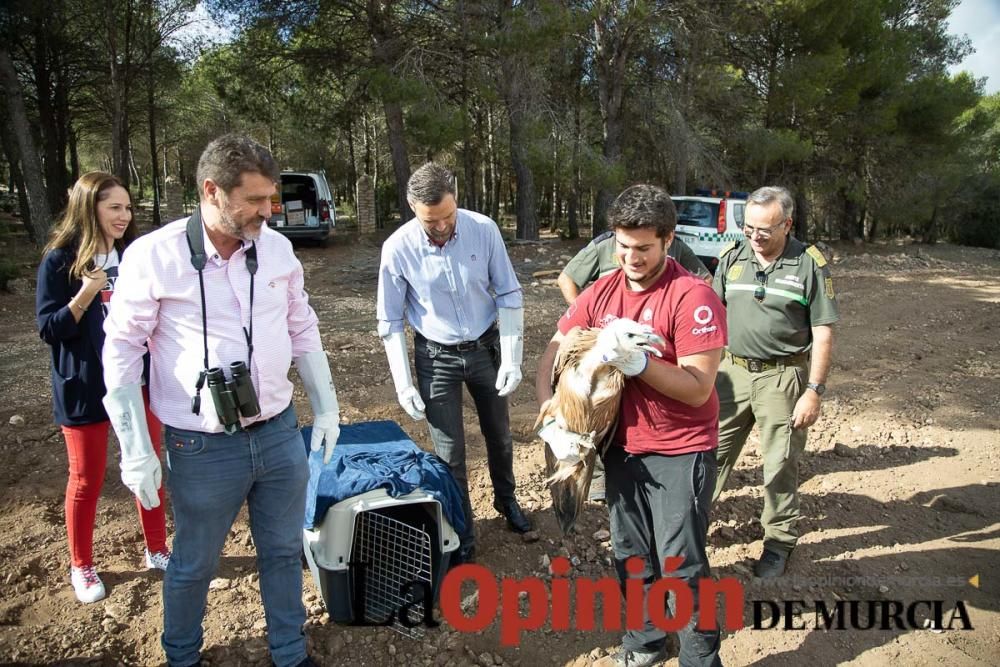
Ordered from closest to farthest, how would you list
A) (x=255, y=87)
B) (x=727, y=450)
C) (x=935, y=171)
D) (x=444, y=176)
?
1. (x=444, y=176)
2. (x=727, y=450)
3. (x=255, y=87)
4. (x=935, y=171)

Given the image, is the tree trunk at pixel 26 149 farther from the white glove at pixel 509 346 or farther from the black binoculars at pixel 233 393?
the black binoculars at pixel 233 393

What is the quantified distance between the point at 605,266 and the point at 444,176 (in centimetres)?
113

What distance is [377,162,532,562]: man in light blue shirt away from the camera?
9.67 feet

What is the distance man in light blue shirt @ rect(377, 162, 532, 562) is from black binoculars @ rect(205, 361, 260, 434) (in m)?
1.03

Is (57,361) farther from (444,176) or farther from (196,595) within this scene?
(444,176)

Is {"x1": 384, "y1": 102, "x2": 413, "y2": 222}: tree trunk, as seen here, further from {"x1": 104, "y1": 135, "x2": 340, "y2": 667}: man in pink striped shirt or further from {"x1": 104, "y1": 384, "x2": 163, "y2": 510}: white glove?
{"x1": 104, "y1": 384, "x2": 163, "y2": 510}: white glove

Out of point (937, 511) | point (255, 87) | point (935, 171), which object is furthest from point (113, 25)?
point (935, 171)

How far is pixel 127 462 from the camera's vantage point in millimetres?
2068

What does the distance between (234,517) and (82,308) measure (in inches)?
40.9

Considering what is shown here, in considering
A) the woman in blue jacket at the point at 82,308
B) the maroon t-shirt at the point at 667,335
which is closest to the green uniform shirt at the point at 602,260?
the maroon t-shirt at the point at 667,335

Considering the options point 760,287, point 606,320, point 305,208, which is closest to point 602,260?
point 760,287

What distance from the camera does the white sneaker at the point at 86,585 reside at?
8.97 feet

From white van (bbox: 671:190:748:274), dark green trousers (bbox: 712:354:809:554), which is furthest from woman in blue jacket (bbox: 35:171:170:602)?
white van (bbox: 671:190:748:274)

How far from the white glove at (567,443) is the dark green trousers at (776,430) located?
1.14m
